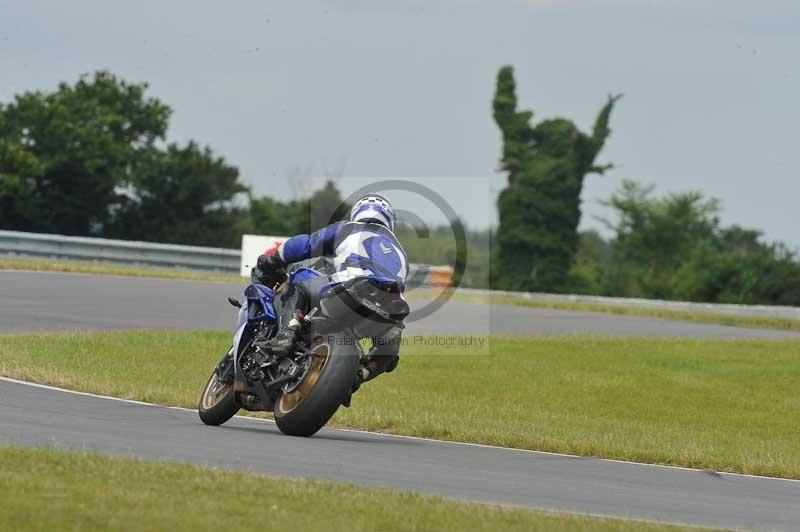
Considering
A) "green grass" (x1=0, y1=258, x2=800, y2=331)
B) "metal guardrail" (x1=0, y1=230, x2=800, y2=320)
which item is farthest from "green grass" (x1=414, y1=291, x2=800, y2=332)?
"metal guardrail" (x1=0, y1=230, x2=800, y2=320)

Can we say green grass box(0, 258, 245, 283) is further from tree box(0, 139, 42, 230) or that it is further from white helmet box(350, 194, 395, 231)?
white helmet box(350, 194, 395, 231)

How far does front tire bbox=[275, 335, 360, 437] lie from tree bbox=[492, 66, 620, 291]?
169 feet

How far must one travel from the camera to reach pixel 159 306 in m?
27.8

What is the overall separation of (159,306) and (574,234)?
38818mm

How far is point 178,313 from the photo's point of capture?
26938mm

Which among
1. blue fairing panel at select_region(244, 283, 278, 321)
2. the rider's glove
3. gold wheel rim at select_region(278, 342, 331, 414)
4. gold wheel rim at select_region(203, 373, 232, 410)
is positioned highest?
the rider's glove

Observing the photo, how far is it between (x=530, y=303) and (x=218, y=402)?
2648cm

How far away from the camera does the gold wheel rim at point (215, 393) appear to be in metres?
12.6

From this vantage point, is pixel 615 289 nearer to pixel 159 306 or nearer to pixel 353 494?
pixel 159 306

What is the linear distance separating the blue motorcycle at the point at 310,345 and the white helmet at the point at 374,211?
474 mm

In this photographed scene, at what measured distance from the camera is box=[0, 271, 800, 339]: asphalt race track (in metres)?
24.3

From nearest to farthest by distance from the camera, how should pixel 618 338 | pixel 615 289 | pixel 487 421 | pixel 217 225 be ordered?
pixel 487 421
pixel 618 338
pixel 217 225
pixel 615 289

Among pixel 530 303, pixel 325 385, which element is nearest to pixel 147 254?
pixel 530 303

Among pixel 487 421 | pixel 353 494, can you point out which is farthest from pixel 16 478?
pixel 487 421
